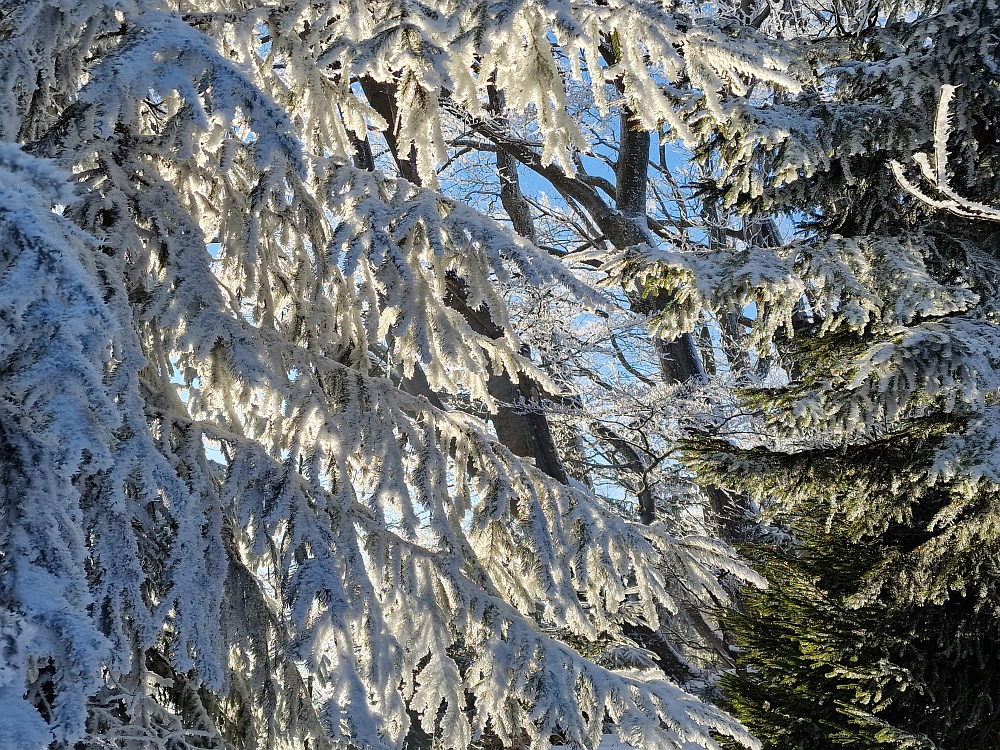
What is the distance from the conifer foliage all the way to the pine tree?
1.43 m

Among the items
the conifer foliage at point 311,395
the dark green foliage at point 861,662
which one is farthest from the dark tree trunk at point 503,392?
the conifer foliage at point 311,395

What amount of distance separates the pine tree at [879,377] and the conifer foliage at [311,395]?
143 centimetres

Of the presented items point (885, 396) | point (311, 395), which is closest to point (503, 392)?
point (885, 396)

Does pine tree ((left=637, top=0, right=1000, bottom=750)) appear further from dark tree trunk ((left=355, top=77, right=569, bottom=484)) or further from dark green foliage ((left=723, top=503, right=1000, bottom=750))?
dark tree trunk ((left=355, top=77, right=569, bottom=484))

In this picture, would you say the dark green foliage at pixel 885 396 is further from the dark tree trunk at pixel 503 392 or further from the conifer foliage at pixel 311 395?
the dark tree trunk at pixel 503 392

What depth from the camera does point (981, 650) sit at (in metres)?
4.61

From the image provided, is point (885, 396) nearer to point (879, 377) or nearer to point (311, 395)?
point (879, 377)

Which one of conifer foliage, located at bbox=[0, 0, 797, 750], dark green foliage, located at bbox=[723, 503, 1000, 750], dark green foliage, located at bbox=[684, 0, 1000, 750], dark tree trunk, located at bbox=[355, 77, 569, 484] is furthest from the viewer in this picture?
dark tree trunk, located at bbox=[355, 77, 569, 484]

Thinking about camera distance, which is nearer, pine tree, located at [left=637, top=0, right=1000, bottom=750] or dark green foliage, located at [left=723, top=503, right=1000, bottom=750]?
pine tree, located at [left=637, top=0, right=1000, bottom=750]

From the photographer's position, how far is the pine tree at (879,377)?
3.96 metres

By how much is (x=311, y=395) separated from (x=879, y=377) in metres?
2.87

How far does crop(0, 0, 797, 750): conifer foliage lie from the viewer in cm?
196

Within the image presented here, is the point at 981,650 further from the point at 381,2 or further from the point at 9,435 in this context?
the point at 9,435

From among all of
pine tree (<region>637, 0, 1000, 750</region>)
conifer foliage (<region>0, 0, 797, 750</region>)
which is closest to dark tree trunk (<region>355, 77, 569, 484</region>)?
pine tree (<region>637, 0, 1000, 750</region>)
